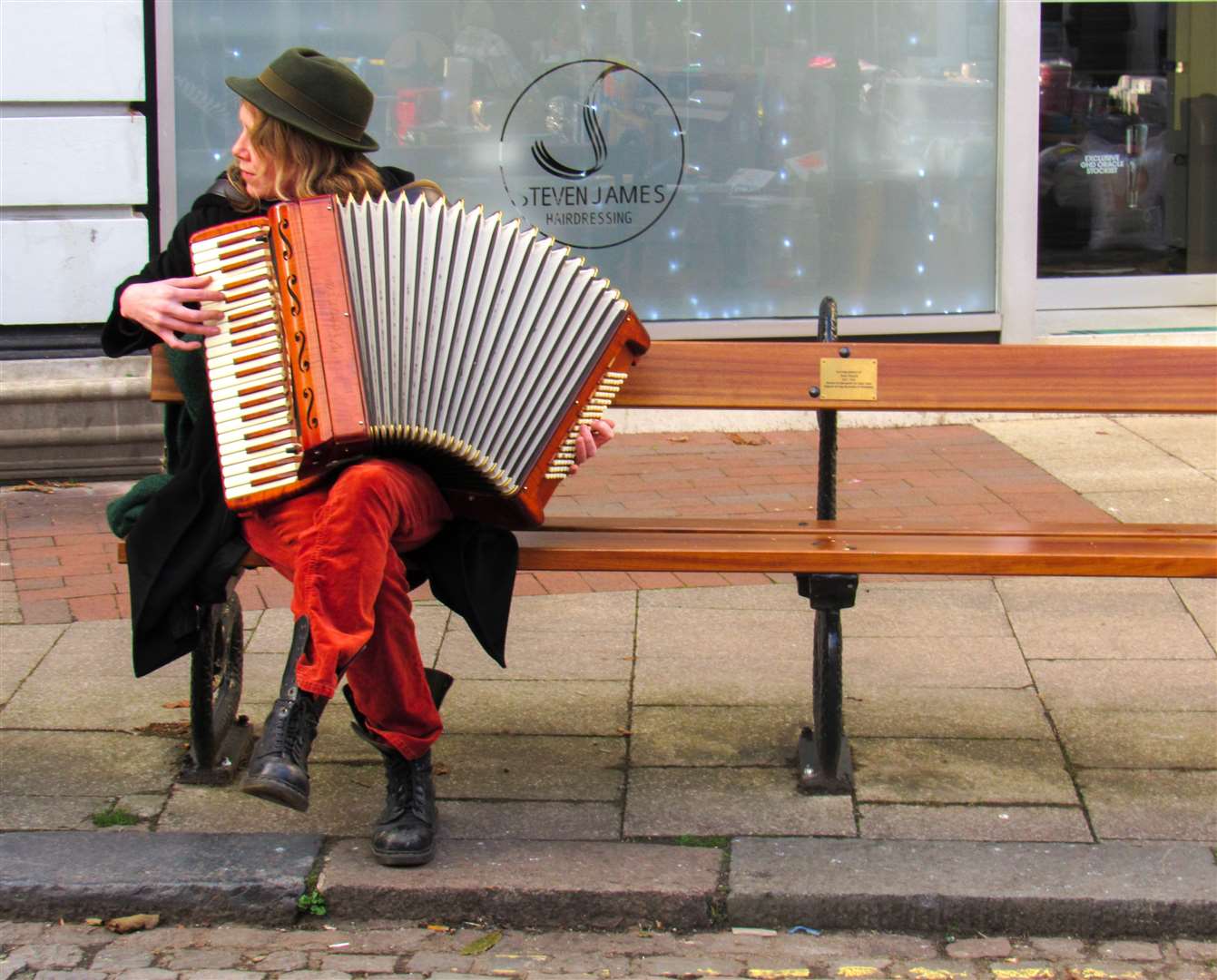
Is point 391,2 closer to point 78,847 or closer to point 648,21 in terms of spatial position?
point 648,21

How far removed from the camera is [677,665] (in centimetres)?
459

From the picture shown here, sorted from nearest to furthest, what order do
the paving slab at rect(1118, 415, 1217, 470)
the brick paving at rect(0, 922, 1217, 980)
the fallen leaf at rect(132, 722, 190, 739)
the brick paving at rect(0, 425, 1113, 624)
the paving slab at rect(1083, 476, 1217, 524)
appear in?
the brick paving at rect(0, 922, 1217, 980)
the fallen leaf at rect(132, 722, 190, 739)
the brick paving at rect(0, 425, 1113, 624)
the paving slab at rect(1083, 476, 1217, 524)
the paving slab at rect(1118, 415, 1217, 470)

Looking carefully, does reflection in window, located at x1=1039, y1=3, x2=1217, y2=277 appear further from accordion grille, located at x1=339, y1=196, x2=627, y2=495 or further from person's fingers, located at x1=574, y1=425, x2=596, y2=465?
accordion grille, located at x1=339, y1=196, x2=627, y2=495

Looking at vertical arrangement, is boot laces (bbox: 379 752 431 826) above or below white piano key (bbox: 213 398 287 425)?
below

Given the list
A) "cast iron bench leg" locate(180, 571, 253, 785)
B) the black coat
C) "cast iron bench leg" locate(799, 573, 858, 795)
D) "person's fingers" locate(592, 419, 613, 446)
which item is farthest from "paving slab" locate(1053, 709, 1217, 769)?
"cast iron bench leg" locate(180, 571, 253, 785)

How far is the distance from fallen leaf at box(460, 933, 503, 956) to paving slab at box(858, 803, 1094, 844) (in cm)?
85

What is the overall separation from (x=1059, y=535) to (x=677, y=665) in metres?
1.19

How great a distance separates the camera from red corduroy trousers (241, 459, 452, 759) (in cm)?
323

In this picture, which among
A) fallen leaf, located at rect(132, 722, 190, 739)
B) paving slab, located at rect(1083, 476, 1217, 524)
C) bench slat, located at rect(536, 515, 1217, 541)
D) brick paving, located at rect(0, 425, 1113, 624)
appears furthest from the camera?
paving slab, located at rect(1083, 476, 1217, 524)

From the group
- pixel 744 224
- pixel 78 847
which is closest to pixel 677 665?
pixel 78 847

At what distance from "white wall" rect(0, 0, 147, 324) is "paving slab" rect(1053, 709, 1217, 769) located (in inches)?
→ 176

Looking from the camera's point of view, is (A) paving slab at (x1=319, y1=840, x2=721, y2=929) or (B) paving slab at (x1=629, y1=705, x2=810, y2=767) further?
(B) paving slab at (x1=629, y1=705, x2=810, y2=767)

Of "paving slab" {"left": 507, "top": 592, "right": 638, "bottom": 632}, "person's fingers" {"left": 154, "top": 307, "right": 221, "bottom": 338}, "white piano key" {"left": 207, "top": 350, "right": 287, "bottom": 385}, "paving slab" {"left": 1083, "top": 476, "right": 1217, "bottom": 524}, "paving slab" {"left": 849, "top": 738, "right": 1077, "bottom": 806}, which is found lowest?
"paving slab" {"left": 849, "top": 738, "right": 1077, "bottom": 806}

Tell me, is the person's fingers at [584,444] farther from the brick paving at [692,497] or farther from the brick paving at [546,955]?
the brick paving at [692,497]
